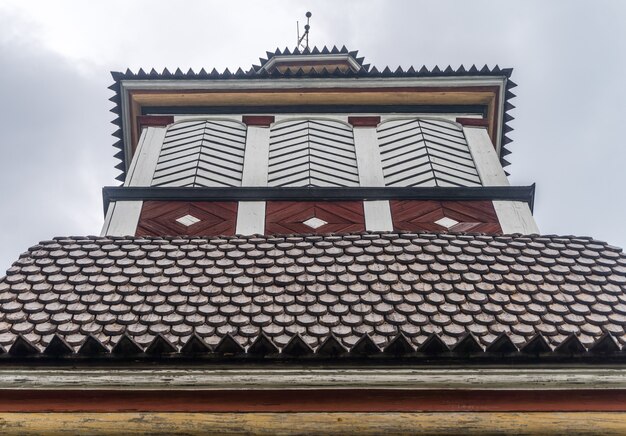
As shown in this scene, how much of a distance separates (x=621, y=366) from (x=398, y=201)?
4473mm

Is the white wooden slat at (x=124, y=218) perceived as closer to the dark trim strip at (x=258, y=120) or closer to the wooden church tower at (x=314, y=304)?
the wooden church tower at (x=314, y=304)

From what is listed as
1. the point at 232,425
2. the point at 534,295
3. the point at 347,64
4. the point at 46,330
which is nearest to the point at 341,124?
Answer: the point at 347,64

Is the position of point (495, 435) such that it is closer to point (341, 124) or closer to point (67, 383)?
point (67, 383)

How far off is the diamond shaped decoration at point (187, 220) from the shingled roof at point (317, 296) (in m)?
1.48

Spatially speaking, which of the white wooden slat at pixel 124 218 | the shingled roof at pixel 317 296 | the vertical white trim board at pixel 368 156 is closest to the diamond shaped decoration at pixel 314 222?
the vertical white trim board at pixel 368 156

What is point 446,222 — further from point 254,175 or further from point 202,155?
point 202,155

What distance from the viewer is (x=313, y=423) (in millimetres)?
5477

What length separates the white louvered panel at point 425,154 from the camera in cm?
1072

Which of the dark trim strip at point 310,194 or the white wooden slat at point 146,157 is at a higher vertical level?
the white wooden slat at point 146,157

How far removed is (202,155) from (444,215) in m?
3.05

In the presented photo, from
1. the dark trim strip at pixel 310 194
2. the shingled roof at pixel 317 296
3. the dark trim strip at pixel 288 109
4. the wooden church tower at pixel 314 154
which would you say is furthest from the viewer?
the dark trim strip at pixel 288 109

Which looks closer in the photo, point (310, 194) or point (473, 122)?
point (310, 194)

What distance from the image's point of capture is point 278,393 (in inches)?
224

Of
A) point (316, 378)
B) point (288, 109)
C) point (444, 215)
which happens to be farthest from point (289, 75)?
point (316, 378)
